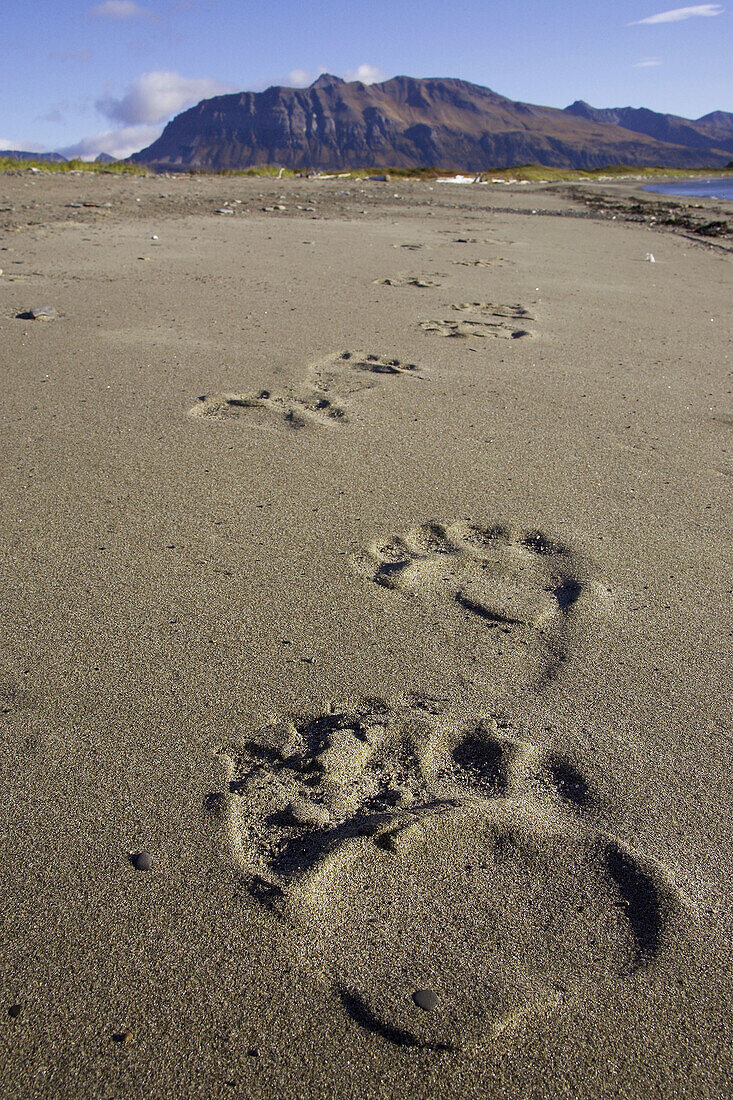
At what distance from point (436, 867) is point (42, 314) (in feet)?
13.3

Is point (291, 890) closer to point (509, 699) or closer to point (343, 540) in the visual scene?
point (509, 699)

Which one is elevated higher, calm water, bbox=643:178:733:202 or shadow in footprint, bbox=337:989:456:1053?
calm water, bbox=643:178:733:202

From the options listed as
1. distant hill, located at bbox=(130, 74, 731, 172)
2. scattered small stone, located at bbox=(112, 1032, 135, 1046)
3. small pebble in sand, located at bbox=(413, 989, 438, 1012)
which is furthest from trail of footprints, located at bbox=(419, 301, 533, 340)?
distant hill, located at bbox=(130, 74, 731, 172)

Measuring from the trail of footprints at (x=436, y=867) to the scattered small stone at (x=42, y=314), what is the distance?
360 cm

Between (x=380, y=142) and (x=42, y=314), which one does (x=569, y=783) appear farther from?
(x=380, y=142)

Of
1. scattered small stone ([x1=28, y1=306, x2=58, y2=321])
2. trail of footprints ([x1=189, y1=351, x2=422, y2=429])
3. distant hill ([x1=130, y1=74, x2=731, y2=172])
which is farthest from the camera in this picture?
distant hill ([x1=130, y1=74, x2=731, y2=172])

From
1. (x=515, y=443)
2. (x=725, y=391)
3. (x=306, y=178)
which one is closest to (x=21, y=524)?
(x=515, y=443)

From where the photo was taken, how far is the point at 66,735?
155 cm

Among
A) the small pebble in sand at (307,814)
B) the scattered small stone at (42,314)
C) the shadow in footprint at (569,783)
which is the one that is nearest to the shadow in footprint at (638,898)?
the shadow in footprint at (569,783)

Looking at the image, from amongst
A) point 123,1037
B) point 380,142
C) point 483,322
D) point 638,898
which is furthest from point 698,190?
point 380,142

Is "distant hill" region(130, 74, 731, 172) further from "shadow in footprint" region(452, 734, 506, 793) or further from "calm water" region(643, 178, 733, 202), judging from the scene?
"shadow in footprint" region(452, 734, 506, 793)

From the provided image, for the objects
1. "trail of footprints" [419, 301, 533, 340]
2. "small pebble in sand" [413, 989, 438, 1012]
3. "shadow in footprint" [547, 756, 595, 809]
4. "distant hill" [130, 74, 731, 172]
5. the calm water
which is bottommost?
"small pebble in sand" [413, 989, 438, 1012]

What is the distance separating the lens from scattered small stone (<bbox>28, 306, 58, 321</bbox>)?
432cm

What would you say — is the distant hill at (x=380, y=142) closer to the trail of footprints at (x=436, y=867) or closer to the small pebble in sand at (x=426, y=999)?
the trail of footprints at (x=436, y=867)
